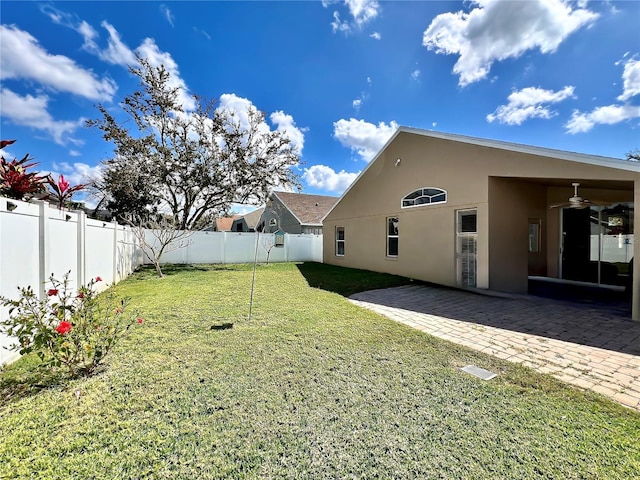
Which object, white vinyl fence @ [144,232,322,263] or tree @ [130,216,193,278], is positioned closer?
tree @ [130,216,193,278]

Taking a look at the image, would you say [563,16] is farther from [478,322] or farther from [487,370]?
[487,370]

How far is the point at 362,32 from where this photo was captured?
10.1m

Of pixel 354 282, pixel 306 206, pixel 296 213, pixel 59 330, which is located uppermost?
pixel 306 206

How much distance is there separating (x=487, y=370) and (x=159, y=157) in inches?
691

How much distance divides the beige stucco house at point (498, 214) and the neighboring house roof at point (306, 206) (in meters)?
11.0

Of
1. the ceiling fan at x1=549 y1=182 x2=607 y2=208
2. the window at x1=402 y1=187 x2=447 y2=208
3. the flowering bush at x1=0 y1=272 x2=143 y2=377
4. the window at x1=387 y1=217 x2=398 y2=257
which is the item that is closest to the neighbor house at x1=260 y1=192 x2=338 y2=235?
the window at x1=387 y1=217 x2=398 y2=257

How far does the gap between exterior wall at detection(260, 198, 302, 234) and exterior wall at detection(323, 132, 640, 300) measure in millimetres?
10731

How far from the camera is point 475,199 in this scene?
8766 millimetres

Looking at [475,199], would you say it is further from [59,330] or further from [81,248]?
[81,248]

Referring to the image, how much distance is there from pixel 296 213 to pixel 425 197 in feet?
46.4

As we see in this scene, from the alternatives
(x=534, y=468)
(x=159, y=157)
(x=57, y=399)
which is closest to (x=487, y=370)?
(x=534, y=468)

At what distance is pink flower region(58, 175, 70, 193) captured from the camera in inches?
301

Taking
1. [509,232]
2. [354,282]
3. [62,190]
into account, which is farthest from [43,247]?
[509,232]

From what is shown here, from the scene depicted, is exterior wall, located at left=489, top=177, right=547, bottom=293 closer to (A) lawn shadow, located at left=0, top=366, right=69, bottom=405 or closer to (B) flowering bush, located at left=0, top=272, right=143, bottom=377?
(B) flowering bush, located at left=0, top=272, right=143, bottom=377
